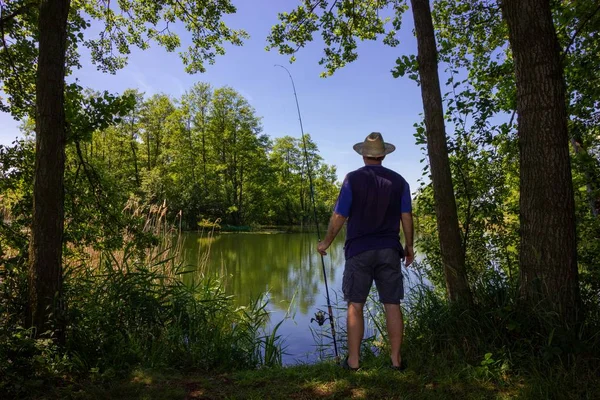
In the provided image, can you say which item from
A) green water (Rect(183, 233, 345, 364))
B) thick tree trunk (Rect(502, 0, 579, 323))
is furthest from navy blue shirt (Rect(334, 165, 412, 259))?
green water (Rect(183, 233, 345, 364))

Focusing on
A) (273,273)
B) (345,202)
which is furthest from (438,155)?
(273,273)

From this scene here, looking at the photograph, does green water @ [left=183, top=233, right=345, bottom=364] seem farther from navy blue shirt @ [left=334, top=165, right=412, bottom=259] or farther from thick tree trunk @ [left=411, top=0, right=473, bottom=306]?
navy blue shirt @ [left=334, top=165, right=412, bottom=259]

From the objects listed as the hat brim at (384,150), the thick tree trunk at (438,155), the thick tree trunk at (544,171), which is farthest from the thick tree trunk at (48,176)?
the thick tree trunk at (544,171)

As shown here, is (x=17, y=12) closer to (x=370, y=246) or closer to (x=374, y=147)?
Result: (x=374, y=147)

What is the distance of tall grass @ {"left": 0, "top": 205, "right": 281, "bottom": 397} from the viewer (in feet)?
8.13

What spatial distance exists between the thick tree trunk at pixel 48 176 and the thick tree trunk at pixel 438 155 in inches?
121

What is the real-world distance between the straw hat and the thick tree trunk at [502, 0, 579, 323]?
984 millimetres

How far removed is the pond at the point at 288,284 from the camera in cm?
539

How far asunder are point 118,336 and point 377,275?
220 centimetres

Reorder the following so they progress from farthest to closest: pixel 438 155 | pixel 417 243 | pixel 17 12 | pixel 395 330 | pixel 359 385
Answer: pixel 417 243 → pixel 17 12 → pixel 438 155 → pixel 395 330 → pixel 359 385

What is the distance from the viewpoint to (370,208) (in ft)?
8.65

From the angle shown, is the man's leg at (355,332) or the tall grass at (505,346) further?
the man's leg at (355,332)

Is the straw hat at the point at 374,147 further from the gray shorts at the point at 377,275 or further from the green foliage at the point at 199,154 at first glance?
the green foliage at the point at 199,154

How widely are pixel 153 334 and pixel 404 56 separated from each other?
3546mm
